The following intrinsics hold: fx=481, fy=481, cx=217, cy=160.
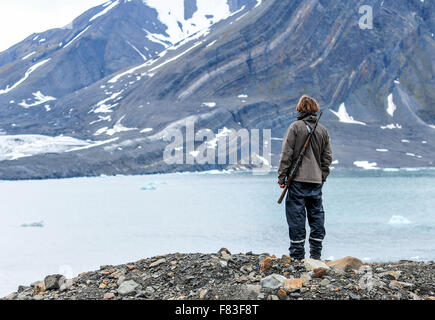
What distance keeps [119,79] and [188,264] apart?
611ft

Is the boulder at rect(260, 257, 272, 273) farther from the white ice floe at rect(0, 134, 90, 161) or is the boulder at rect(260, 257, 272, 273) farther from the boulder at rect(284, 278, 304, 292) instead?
the white ice floe at rect(0, 134, 90, 161)

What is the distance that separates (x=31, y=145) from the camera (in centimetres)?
12788

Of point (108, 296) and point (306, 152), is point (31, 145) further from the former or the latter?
point (108, 296)

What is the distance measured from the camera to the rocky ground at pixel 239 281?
577 cm

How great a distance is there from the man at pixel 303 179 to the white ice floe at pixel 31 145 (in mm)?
118339

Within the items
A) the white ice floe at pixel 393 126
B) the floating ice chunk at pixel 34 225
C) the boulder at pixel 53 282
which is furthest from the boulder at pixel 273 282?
the white ice floe at pixel 393 126

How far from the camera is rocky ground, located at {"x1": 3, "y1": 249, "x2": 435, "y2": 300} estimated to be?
227 inches

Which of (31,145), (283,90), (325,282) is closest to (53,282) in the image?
(325,282)

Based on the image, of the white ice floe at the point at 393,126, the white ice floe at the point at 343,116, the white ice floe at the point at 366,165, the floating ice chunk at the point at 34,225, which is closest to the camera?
the floating ice chunk at the point at 34,225

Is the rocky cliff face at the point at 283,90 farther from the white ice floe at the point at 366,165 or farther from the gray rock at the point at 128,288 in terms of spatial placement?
the gray rock at the point at 128,288

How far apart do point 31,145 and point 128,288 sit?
130 m

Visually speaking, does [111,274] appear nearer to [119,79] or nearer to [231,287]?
[231,287]

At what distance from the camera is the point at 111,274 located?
26.0 feet

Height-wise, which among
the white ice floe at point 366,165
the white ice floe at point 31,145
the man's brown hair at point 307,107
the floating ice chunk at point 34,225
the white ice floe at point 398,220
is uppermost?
the man's brown hair at point 307,107
